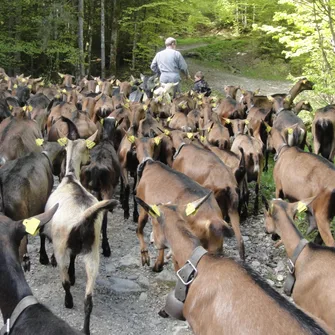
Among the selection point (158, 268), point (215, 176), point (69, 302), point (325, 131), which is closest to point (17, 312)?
point (69, 302)

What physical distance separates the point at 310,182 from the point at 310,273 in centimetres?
258

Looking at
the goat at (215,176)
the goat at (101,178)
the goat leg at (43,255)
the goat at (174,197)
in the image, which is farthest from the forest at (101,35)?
the goat leg at (43,255)

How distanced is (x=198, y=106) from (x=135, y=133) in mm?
3958

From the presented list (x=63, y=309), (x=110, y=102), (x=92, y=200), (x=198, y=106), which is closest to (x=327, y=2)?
(x=198, y=106)

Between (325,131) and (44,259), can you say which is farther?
(325,131)

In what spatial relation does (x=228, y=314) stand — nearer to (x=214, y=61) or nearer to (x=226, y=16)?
(x=214, y=61)

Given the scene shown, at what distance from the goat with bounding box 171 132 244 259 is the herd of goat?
2 centimetres

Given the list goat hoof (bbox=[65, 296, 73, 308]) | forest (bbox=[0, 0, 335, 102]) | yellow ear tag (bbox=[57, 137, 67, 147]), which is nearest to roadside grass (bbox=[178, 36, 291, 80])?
forest (bbox=[0, 0, 335, 102])

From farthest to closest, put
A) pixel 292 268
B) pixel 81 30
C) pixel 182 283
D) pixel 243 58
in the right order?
pixel 243 58 < pixel 81 30 < pixel 292 268 < pixel 182 283

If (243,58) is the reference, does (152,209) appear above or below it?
above

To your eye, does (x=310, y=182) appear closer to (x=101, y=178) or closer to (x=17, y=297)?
(x=101, y=178)

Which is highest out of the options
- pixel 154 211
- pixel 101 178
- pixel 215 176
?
pixel 154 211

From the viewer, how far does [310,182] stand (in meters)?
7.09

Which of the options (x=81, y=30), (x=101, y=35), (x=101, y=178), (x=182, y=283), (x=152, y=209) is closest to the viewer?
(x=182, y=283)
